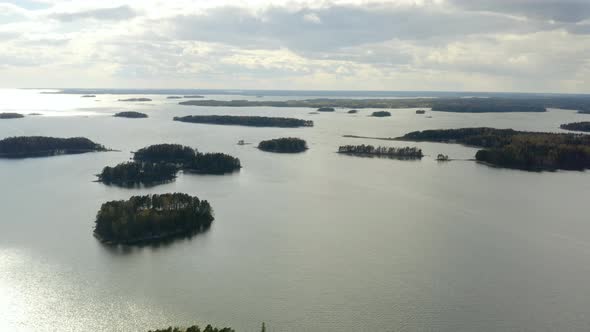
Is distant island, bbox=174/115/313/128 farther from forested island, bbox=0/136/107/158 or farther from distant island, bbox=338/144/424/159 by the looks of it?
forested island, bbox=0/136/107/158

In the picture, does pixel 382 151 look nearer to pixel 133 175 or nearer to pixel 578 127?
pixel 133 175

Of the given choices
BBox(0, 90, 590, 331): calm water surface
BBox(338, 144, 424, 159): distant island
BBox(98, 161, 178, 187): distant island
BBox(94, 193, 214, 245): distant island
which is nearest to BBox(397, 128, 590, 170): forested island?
BBox(338, 144, 424, 159): distant island

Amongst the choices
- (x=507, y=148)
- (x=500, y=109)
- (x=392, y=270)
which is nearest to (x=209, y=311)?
(x=392, y=270)

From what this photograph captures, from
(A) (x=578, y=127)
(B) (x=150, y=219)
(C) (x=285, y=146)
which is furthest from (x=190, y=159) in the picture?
(A) (x=578, y=127)

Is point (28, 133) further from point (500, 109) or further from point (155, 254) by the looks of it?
point (500, 109)

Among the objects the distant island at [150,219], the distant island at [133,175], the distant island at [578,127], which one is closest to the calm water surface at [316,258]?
the distant island at [150,219]

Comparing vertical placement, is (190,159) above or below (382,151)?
below

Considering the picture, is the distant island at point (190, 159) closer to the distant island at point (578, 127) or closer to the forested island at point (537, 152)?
the forested island at point (537, 152)
